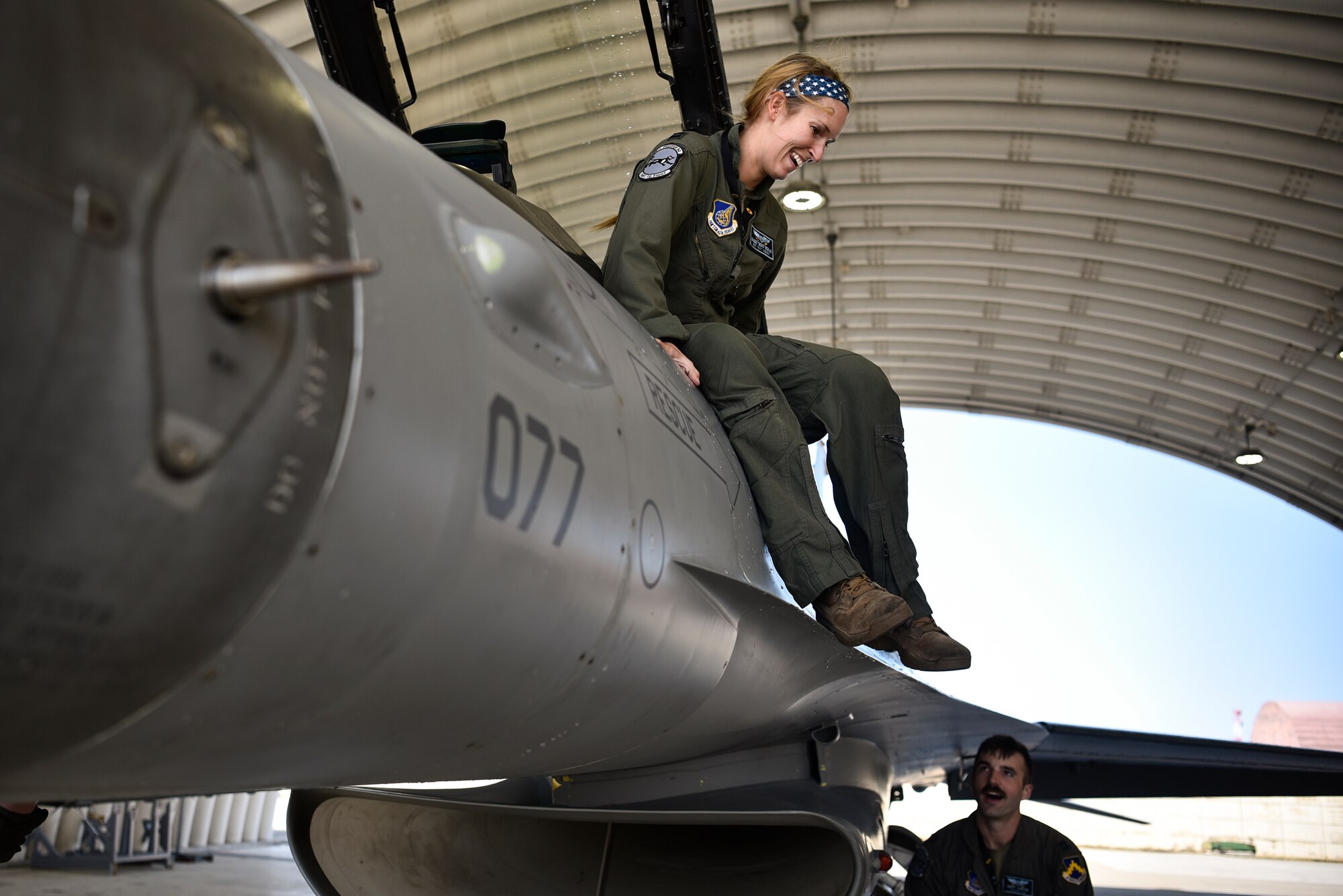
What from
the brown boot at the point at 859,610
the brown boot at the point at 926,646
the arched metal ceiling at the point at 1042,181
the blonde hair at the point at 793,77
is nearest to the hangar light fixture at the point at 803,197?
the arched metal ceiling at the point at 1042,181

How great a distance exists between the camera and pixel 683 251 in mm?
2695

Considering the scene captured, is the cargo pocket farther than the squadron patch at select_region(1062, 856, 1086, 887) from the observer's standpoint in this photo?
No

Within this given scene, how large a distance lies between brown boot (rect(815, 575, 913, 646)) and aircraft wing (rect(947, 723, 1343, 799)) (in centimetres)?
453

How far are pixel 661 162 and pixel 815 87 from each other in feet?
1.58

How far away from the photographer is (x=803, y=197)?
30.3 feet

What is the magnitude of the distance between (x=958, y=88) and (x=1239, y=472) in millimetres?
9162

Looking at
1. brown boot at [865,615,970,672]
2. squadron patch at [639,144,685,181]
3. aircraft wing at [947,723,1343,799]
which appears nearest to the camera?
brown boot at [865,615,970,672]

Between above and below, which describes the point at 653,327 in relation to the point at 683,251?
below

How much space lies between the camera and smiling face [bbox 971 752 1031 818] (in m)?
4.13

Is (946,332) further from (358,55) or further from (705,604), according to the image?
(705,604)

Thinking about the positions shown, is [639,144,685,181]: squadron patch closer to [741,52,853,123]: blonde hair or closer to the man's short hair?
[741,52,853,123]: blonde hair

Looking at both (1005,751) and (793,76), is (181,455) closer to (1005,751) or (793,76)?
(793,76)

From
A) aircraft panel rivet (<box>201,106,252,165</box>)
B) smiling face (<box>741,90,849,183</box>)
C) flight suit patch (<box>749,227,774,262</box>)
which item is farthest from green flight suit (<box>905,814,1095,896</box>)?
aircraft panel rivet (<box>201,106,252,165</box>)

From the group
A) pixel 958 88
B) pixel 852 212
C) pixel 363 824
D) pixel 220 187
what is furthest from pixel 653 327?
pixel 852 212
